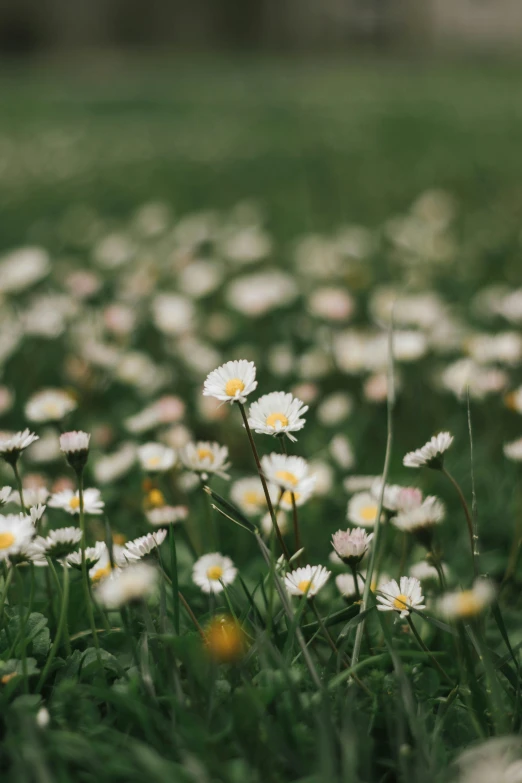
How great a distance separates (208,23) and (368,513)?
2266 cm

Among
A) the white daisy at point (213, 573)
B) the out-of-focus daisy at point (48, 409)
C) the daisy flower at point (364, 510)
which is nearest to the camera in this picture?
the white daisy at point (213, 573)

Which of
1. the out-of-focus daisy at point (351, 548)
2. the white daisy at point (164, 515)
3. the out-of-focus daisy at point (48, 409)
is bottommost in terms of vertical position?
the out-of-focus daisy at point (351, 548)

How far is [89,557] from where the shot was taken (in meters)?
0.84

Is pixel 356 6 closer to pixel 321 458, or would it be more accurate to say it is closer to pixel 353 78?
pixel 353 78

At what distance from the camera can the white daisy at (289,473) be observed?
74 centimetres

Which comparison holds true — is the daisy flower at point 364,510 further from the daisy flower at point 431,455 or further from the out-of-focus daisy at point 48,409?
the out-of-focus daisy at point 48,409

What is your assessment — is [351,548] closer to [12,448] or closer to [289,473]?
[289,473]

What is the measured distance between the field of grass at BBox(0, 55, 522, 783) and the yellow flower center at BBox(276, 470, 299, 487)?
24 millimetres

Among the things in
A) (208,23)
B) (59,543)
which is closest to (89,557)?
(59,543)

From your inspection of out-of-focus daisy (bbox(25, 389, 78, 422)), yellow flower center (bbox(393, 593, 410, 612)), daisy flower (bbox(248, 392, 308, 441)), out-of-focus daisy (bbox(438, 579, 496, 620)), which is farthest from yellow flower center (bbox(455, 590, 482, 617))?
out-of-focus daisy (bbox(25, 389, 78, 422))

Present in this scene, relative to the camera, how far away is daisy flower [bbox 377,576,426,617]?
2.58 feet

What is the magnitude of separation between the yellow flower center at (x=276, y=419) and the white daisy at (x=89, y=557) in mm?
209

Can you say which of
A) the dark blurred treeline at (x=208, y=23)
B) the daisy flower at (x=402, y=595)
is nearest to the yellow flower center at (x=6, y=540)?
the daisy flower at (x=402, y=595)

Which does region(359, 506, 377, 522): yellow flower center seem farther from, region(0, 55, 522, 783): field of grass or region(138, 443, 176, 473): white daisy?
region(138, 443, 176, 473): white daisy
